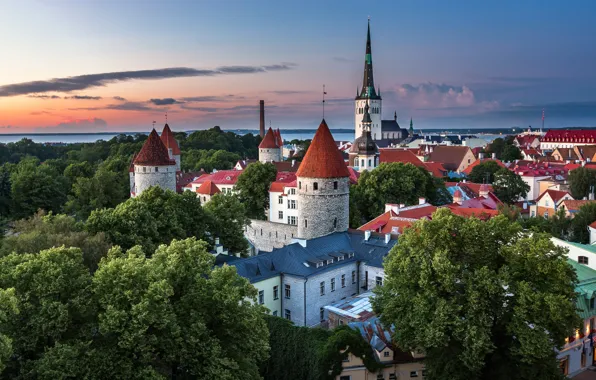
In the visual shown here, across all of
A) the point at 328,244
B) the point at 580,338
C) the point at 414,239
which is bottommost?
the point at 580,338

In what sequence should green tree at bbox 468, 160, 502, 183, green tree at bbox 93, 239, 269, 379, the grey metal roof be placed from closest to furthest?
green tree at bbox 93, 239, 269, 379 → the grey metal roof → green tree at bbox 468, 160, 502, 183

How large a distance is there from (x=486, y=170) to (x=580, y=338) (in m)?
48.9

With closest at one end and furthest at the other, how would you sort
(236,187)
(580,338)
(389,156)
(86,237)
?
(580,338) → (86,237) → (236,187) → (389,156)

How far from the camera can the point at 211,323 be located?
15.7m

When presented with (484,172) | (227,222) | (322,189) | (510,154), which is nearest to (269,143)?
(484,172)

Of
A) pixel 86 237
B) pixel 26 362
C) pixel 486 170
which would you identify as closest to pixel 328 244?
pixel 86 237

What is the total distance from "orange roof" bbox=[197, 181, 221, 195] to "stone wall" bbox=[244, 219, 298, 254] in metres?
12.6

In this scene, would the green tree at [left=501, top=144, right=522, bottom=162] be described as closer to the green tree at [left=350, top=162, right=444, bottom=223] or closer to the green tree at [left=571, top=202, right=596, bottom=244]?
the green tree at [left=350, top=162, right=444, bottom=223]

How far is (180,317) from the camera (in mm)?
15203

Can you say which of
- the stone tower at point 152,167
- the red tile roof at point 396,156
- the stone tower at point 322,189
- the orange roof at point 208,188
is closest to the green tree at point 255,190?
the orange roof at point 208,188

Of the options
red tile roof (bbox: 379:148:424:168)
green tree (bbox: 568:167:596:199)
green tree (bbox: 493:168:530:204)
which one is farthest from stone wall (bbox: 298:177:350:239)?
red tile roof (bbox: 379:148:424:168)

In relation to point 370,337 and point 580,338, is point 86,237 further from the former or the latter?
point 580,338

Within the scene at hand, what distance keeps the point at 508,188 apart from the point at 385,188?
1907cm

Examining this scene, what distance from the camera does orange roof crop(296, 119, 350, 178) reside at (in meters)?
32.6
